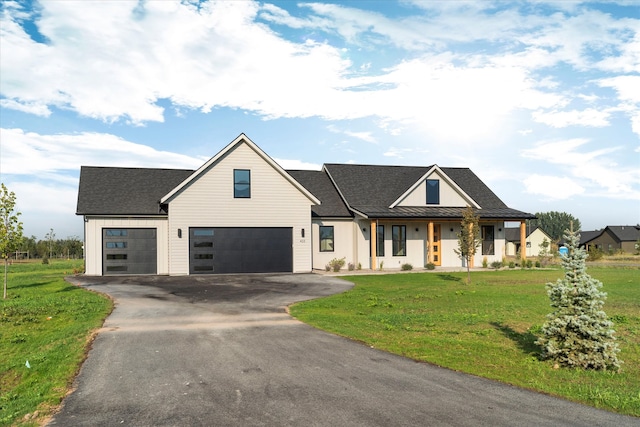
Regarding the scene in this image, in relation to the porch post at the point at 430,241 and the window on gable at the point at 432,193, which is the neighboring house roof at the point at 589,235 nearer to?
the window on gable at the point at 432,193

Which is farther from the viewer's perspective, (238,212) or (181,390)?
(238,212)

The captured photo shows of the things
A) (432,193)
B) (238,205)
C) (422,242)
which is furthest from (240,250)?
(432,193)

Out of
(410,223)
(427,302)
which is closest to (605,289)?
(427,302)

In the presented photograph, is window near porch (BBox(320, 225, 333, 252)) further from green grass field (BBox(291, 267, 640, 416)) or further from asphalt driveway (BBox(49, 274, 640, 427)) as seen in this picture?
asphalt driveway (BBox(49, 274, 640, 427))

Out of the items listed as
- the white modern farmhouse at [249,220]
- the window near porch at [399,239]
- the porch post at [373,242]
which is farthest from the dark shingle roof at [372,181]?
the porch post at [373,242]

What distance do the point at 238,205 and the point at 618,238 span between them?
80063 mm

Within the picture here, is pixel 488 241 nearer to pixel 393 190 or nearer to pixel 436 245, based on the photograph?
pixel 436 245

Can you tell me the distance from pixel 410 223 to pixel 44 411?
2695 centimetres

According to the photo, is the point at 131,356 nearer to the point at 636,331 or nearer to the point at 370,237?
the point at 636,331

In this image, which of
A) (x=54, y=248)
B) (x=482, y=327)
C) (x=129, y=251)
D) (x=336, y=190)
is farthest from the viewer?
(x=54, y=248)

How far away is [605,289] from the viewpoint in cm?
1956

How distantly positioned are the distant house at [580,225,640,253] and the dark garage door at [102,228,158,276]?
7829 cm

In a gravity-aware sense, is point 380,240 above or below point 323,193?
below

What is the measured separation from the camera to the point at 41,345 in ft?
33.2
